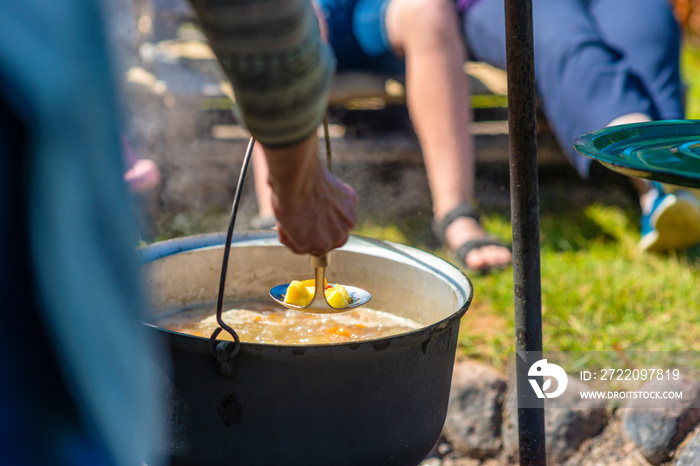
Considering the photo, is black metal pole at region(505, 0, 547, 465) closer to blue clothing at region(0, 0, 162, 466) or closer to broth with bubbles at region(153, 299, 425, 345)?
broth with bubbles at region(153, 299, 425, 345)

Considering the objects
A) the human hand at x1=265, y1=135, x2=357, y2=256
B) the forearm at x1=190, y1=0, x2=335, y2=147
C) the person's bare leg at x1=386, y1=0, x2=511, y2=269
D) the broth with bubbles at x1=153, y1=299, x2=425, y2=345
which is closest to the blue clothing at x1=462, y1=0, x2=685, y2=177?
the person's bare leg at x1=386, y1=0, x2=511, y2=269

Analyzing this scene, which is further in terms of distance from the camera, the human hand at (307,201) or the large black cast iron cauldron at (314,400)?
the large black cast iron cauldron at (314,400)

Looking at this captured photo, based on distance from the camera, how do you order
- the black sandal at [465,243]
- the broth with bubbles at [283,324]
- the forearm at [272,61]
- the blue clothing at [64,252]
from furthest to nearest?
the black sandal at [465,243]
the broth with bubbles at [283,324]
the forearm at [272,61]
the blue clothing at [64,252]

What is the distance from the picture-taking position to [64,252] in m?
0.66

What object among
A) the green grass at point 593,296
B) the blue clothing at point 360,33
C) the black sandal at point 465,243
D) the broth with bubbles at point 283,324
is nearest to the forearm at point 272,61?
the broth with bubbles at point 283,324

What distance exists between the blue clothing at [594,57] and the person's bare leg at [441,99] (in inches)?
9.5

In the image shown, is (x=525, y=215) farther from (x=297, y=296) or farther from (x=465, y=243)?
(x=465, y=243)

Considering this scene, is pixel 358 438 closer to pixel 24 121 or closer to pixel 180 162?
pixel 24 121

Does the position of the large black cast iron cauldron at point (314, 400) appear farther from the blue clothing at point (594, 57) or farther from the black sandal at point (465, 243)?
the blue clothing at point (594, 57)

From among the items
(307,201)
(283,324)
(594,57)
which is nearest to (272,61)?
(307,201)

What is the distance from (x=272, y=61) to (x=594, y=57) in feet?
8.30

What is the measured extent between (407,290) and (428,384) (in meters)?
→ 0.38

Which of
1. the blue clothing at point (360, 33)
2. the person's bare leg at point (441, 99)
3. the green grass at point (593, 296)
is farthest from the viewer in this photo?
the blue clothing at point (360, 33)

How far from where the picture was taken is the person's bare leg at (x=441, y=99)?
3.01 metres
